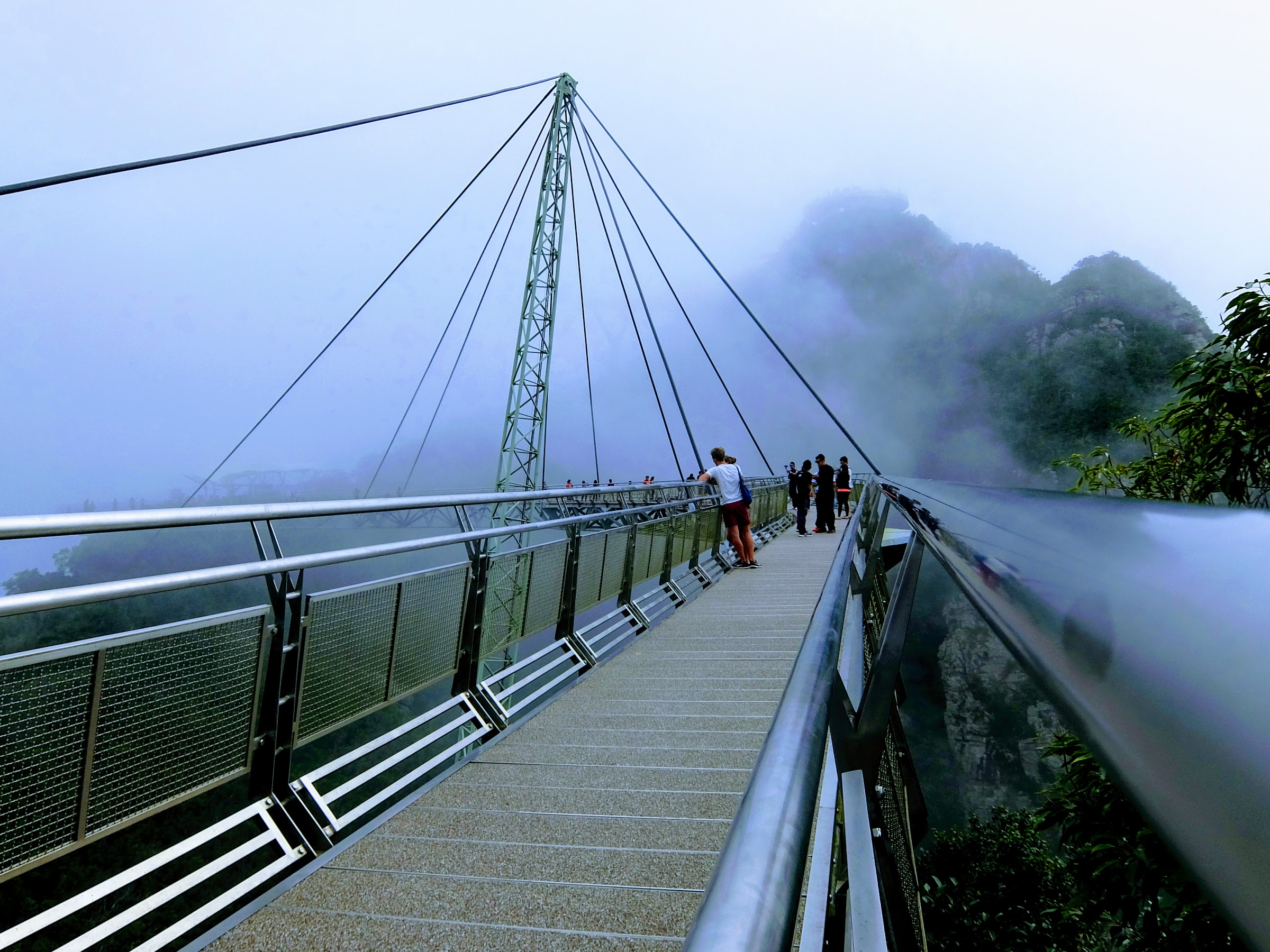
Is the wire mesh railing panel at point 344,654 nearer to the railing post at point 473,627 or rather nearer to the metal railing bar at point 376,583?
the metal railing bar at point 376,583

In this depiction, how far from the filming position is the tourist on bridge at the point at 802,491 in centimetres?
2052

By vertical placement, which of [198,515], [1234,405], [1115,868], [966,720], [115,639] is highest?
[1234,405]

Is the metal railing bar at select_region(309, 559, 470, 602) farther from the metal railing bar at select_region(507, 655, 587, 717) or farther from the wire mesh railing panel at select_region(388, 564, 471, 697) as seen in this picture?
the metal railing bar at select_region(507, 655, 587, 717)

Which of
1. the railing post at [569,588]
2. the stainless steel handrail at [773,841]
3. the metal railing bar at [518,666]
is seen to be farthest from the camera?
the railing post at [569,588]

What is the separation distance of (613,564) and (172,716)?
504 cm

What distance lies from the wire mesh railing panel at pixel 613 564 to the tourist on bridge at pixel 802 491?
40.6 feet

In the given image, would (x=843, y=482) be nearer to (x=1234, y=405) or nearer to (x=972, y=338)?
(x=1234, y=405)

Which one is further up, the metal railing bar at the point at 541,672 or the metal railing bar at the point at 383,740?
the metal railing bar at the point at 383,740

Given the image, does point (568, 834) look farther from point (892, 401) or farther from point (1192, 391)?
point (892, 401)

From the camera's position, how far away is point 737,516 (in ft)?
42.4

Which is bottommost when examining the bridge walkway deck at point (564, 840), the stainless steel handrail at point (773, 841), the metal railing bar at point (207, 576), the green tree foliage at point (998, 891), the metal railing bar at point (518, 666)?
the green tree foliage at point (998, 891)

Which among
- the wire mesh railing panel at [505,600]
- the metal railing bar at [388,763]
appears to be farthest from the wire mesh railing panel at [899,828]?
the wire mesh railing panel at [505,600]

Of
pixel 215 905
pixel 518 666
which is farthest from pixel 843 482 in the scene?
pixel 215 905

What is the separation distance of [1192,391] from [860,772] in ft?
18.9
